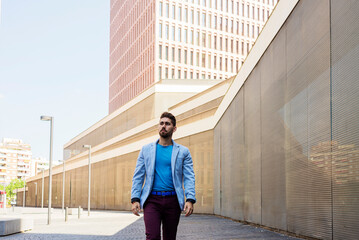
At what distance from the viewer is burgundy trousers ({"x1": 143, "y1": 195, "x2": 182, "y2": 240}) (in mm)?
4852

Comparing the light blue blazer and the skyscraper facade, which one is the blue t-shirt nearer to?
the light blue blazer

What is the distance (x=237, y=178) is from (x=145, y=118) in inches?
1148

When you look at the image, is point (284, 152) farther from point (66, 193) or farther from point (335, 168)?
point (66, 193)

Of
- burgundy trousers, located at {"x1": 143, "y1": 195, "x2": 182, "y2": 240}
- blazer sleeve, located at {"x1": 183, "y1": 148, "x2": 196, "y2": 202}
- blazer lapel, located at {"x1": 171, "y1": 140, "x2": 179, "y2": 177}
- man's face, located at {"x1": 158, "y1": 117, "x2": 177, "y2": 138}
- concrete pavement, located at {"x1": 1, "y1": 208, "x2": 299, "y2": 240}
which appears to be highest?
man's face, located at {"x1": 158, "y1": 117, "x2": 177, "y2": 138}

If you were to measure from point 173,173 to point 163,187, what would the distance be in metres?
0.16

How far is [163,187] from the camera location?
4.92 m

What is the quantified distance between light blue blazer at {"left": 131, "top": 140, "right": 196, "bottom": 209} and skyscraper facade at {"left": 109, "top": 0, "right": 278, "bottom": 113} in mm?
61877

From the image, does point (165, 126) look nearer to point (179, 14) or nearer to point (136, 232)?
point (136, 232)

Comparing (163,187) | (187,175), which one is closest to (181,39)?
(187,175)

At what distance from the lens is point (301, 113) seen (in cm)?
1083

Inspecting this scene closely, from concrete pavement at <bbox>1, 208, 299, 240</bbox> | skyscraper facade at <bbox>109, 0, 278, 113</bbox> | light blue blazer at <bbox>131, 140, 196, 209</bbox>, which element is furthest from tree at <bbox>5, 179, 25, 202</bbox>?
light blue blazer at <bbox>131, 140, 196, 209</bbox>

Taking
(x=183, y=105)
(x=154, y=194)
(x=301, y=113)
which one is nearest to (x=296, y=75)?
(x=301, y=113)

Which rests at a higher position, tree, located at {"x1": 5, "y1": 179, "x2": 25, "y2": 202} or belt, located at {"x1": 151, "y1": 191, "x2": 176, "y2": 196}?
belt, located at {"x1": 151, "y1": 191, "x2": 176, "y2": 196}

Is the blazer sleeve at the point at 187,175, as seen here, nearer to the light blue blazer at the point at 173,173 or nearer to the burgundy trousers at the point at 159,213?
the light blue blazer at the point at 173,173
